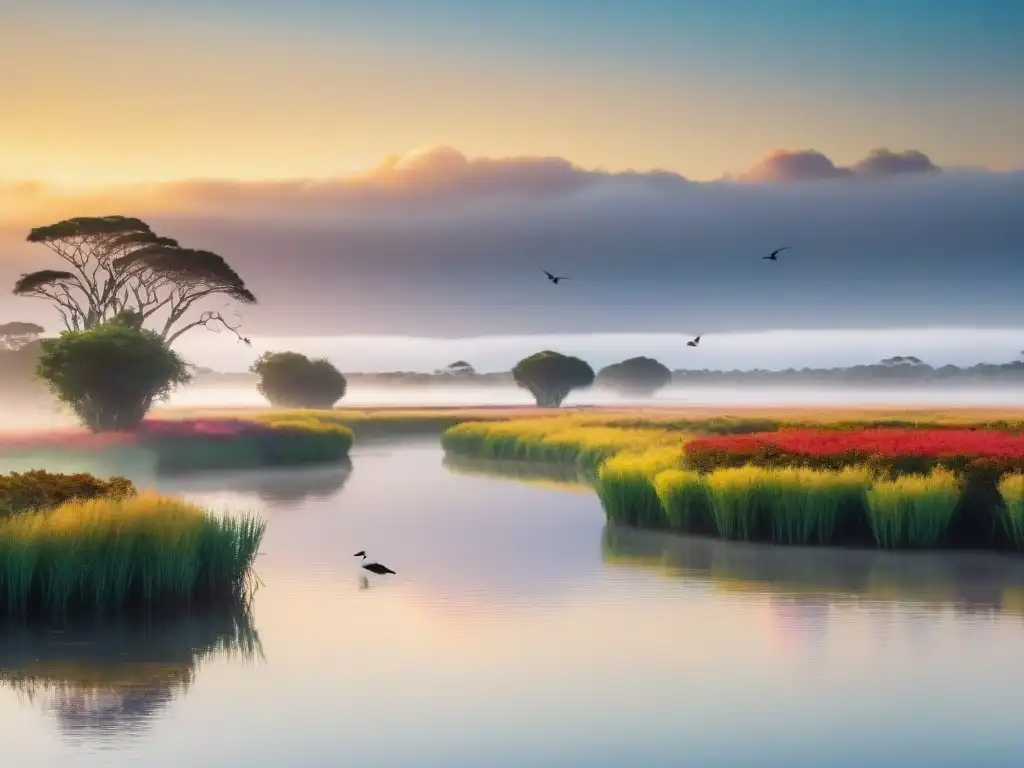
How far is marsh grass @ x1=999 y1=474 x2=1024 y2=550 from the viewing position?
2667 centimetres

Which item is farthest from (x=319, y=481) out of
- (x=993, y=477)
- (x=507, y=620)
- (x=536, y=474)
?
(x=507, y=620)

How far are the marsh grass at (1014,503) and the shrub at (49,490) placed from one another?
16793 millimetres

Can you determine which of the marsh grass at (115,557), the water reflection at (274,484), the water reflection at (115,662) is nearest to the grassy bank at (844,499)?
the marsh grass at (115,557)

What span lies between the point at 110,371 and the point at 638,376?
104 metres

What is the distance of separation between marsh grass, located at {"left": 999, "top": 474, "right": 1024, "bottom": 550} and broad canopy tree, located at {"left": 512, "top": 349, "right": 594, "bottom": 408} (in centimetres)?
9196

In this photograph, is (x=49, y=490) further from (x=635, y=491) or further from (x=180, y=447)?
(x=180, y=447)

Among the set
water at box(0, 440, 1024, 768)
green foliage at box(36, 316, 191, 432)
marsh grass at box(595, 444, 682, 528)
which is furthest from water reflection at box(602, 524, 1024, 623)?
green foliage at box(36, 316, 191, 432)

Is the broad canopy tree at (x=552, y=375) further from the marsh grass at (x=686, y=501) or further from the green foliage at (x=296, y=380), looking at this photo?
the marsh grass at (x=686, y=501)

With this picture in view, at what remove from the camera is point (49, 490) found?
22578 mm

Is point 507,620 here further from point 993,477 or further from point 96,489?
point 993,477

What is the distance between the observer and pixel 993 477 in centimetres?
2769

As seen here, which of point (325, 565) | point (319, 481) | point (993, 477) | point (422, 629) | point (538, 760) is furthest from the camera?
point (319, 481)

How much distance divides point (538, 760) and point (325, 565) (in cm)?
1368

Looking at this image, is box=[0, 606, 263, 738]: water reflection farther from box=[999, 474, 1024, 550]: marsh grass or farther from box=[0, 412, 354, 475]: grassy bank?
box=[0, 412, 354, 475]: grassy bank
